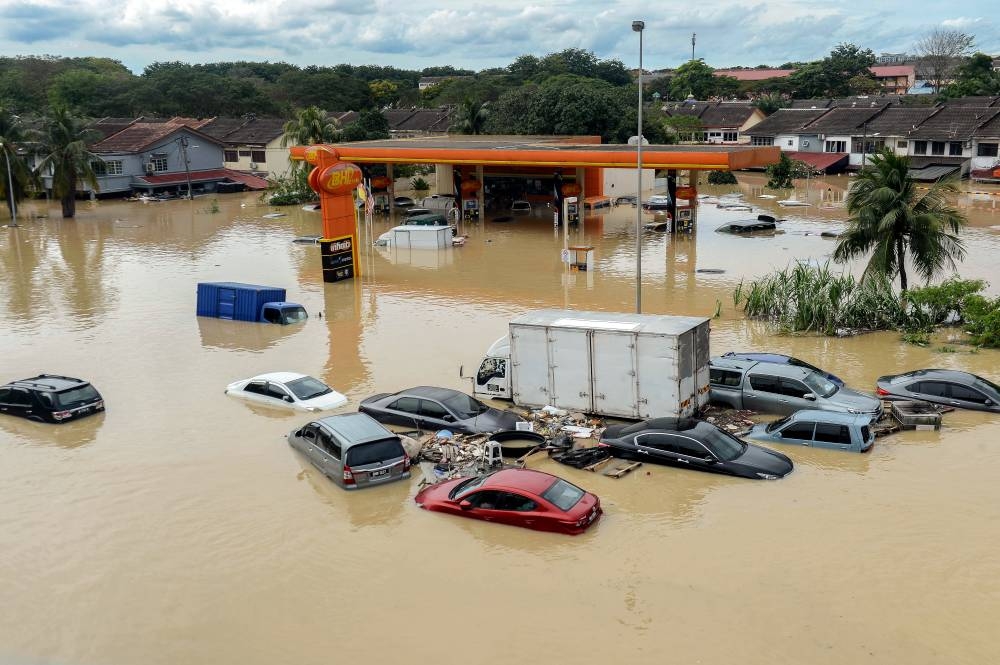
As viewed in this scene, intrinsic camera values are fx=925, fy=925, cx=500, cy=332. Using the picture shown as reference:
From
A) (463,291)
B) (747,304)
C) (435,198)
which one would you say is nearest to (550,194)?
(435,198)

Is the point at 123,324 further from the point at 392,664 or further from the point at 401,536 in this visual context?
the point at 392,664

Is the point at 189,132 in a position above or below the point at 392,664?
Result: above

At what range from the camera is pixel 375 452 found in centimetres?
1772

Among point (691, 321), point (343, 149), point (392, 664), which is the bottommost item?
point (392, 664)

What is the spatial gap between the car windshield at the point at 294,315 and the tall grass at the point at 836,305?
15846mm

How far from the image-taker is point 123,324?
31594 millimetres

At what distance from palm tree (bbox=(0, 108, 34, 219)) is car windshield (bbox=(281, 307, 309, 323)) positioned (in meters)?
32.7

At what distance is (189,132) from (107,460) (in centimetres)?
6029

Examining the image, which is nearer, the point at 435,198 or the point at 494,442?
the point at 494,442

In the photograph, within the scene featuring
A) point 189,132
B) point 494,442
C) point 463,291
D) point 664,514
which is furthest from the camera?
point 189,132

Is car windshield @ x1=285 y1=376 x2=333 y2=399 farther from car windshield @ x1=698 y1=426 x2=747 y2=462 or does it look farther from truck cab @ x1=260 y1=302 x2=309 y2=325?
car windshield @ x1=698 y1=426 x2=747 y2=462

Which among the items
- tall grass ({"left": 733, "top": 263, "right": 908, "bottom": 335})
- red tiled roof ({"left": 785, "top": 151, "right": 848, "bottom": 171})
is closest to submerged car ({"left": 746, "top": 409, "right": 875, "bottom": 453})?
tall grass ({"left": 733, "top": 263, "right": 908, "bottom": 335})

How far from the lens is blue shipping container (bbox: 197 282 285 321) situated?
31.5m

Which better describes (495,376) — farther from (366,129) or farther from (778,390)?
(366,129)
